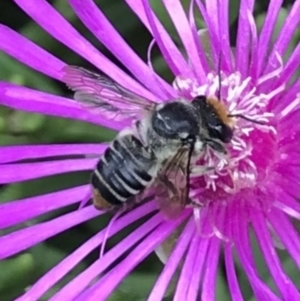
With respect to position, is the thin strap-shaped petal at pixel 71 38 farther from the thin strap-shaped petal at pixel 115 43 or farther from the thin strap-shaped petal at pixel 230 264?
the thin strap-shaped petal at pixel 230 264

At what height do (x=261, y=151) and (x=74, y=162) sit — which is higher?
(x=74, y=162)

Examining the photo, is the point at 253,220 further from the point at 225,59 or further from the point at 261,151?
the point at 225,59

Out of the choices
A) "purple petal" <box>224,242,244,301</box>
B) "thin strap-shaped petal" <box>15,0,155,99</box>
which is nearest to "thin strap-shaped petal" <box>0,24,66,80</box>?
"thin strap-shaped petal" <box>15,0,155,99</box>

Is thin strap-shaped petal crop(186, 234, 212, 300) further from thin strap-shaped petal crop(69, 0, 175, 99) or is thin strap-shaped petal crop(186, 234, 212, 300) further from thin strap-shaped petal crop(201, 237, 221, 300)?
thin strap-shaped petal crop(69, 0, 175, 99)

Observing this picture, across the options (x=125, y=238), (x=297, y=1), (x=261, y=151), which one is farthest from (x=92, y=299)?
(x=297, y=1)

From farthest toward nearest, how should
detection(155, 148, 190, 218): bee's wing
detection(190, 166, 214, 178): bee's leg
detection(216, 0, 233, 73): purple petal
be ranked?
1. detection(216, 0, 233, 73): purple petal
2. detection(190, 166, 214, 178): bee's leg
3. detection(155, 148, 190, 218): bee's wing

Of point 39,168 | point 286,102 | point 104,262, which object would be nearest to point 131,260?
point 104,262
